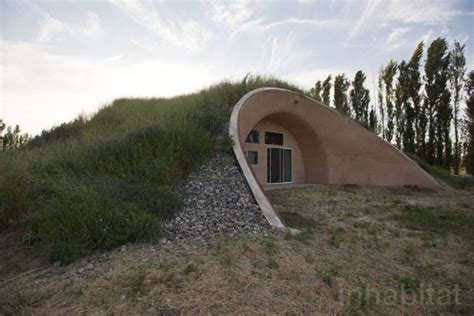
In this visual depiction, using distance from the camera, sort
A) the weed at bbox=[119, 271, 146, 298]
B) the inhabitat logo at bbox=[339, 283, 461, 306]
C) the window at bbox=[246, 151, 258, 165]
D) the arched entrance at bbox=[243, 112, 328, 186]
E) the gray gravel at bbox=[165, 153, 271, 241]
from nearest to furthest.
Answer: the weed at bbox=[119, 271, 146, 298] → the inhabitat logo at bbox=[339, 283, 461, 306] → the gray gravel at bbox=[165, 153, 271, 241] → the window at bbox=[246, 151, 258, 165] → the arched entrance at bbox=[243, 112, 328, 186]

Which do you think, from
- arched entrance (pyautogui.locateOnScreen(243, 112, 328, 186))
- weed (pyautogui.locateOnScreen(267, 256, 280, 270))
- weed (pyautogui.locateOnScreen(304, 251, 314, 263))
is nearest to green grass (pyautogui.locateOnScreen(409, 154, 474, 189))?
arched entrance (pyautogui.locateOnScreen(243, 112, 328, 186))

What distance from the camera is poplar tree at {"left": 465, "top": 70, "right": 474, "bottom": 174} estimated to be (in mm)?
17484

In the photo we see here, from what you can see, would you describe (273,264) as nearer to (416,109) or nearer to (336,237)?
(336,237)

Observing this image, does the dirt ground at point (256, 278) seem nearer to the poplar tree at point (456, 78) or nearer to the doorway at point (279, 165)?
the doorway at point (279, 165)

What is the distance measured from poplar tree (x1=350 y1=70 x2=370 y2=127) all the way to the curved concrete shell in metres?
11.7

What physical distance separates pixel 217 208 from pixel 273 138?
8475 millimetres

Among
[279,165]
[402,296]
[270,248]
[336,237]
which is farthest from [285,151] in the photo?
[402,296]

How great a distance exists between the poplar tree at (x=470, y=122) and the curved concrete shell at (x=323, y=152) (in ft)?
25.2

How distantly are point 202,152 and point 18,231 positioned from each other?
3894 mm

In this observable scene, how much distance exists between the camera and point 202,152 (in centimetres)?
669

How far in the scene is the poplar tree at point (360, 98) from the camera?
23750mm

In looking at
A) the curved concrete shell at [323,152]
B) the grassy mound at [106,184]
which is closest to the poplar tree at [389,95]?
the curved concrete shell at [323,152]

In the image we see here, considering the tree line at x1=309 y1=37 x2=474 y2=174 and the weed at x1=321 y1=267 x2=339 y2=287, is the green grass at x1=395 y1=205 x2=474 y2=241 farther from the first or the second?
the tree line at x1=309 y1=37 x2=474 y2=174

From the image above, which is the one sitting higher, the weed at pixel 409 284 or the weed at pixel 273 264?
the weed at pixel 273 264
